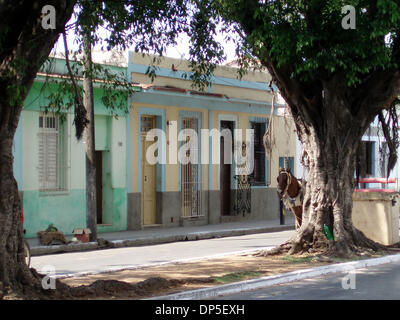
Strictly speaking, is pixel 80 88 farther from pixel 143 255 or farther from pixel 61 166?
pixel 61 166

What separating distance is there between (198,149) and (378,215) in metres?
8.70

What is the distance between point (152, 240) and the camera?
16766 millimetres

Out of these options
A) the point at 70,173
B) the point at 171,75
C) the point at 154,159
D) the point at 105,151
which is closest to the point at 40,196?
the point at 70,173

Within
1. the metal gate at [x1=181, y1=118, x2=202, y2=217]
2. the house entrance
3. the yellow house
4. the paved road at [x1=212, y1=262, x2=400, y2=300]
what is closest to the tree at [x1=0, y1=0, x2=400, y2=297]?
the paved road at [x1=212, y1=262, x2=400, y2=300]

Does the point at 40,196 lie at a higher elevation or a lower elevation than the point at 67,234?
higher

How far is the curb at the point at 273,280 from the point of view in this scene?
8.31 meters

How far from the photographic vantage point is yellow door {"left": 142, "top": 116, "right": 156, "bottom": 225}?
19.7 m

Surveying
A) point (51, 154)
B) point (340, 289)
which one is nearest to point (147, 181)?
point (51, 154)

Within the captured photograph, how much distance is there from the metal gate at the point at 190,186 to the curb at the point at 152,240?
2438mm

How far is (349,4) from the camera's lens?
425 inches

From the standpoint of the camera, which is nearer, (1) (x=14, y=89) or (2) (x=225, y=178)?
(1) (x=14, y=89)

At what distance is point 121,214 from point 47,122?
358 centimetres

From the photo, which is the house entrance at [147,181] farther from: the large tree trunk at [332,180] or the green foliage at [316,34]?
the green foliage at [316,34]
